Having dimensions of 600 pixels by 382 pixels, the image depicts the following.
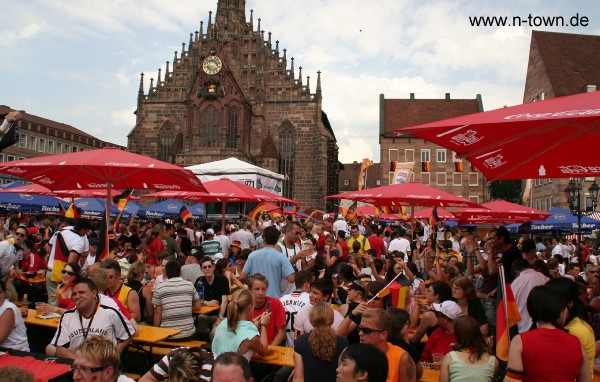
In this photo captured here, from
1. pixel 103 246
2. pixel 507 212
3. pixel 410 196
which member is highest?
pixel 410 196

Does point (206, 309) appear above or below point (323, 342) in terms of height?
below

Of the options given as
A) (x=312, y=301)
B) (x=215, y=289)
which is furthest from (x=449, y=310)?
(x=215, y=289)

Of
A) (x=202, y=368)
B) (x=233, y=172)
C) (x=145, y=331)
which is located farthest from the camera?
(x=233, y=172)

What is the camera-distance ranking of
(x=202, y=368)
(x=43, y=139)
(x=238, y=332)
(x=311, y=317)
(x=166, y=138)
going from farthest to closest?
(x=43, y=139)
(x=166, y=138)
(x=238, y=332)
(x=311, y=317)
(x=202, y=368)

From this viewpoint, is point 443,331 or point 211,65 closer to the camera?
point 443,331

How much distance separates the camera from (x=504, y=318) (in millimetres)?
4055

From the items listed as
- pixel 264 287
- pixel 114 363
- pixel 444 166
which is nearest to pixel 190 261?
pixel 264 287

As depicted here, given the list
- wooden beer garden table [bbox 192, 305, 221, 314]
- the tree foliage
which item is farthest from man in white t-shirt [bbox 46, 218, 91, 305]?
the tree foliage

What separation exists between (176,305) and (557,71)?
44.5 m

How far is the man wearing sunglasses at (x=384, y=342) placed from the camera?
147 inches

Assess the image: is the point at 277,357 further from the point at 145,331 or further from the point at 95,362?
the point at 95,362

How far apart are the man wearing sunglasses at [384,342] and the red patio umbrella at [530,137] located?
163 centimetres

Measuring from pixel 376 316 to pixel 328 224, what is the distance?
1000cm

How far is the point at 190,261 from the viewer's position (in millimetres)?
8406
